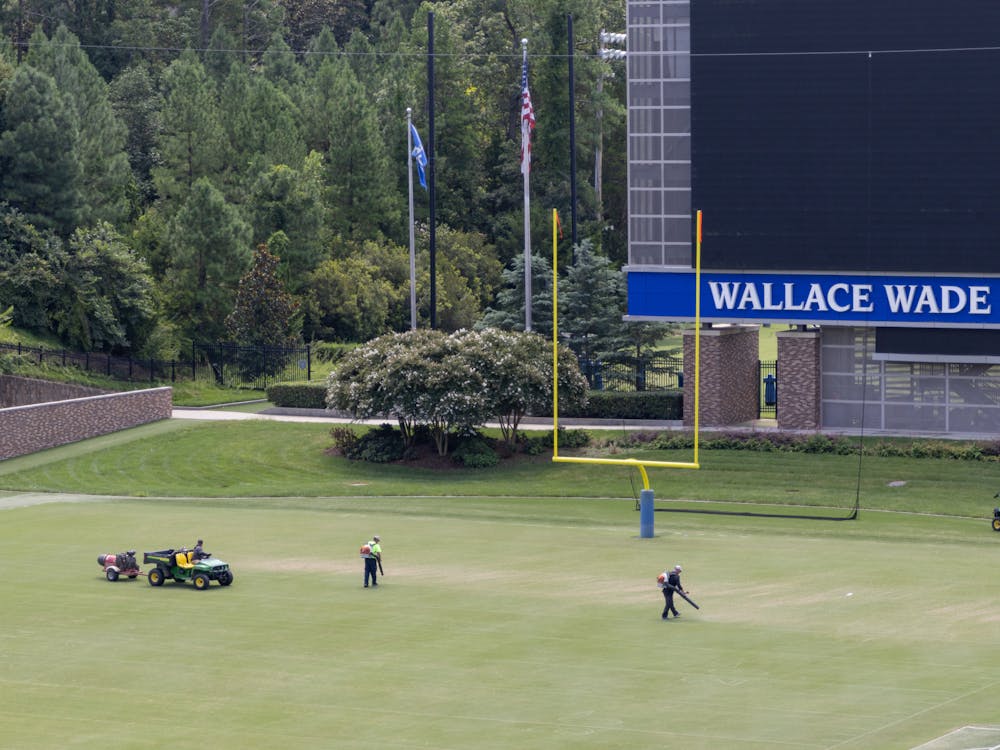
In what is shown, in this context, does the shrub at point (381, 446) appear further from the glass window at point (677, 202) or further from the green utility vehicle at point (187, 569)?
the green utility vehicle at point (187, 569)

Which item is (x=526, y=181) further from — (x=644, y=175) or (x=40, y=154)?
(x=40, y=154)

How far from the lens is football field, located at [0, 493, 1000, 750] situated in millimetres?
31234

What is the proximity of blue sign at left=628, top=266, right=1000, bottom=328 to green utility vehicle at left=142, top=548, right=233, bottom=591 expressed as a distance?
27.7 meters

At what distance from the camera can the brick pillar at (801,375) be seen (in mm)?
66938

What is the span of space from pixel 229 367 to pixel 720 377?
2954 cm

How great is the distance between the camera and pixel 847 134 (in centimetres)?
6381

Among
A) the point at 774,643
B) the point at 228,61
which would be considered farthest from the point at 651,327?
the point at 228,61

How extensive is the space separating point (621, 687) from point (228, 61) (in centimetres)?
9861

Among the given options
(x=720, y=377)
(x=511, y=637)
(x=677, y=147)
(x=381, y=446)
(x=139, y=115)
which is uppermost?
(x=139, y=115)

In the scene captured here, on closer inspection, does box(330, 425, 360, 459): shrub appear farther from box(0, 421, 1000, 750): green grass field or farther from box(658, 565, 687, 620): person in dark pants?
box(658, 565, 687, 620): person in dark pants

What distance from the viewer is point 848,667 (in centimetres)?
3512

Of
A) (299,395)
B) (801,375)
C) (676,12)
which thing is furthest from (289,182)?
(801,375)

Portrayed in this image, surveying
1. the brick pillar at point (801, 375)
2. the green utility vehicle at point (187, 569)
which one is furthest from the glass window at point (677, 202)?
the green utility vehicle at point (187, 569)

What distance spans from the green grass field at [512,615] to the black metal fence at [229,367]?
825 inches
